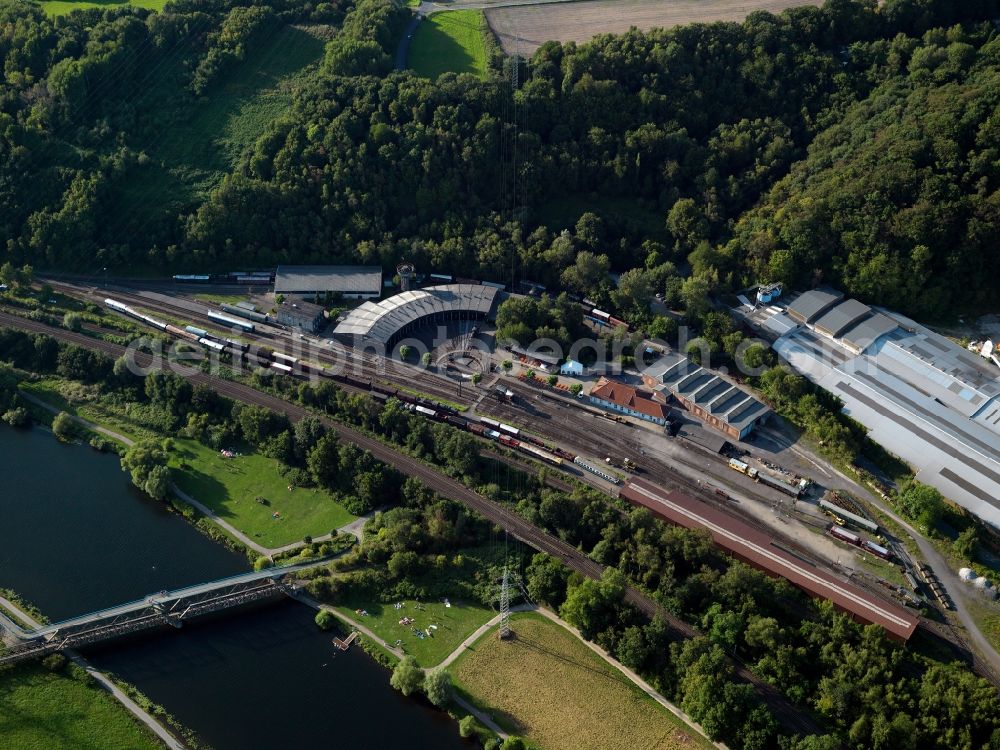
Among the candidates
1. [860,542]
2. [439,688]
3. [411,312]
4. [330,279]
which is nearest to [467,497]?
[439,688]

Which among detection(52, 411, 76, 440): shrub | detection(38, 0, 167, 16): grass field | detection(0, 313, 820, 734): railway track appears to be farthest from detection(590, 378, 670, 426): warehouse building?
detection(38, 0, 167, 16): grass field

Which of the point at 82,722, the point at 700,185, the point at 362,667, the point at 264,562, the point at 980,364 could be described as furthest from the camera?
the point at 700,185

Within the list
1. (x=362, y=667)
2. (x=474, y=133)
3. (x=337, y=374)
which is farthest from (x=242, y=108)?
(x=362, y=667)

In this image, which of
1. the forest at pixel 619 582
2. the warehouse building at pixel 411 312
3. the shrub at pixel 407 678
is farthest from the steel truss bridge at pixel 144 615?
the warehouse building at pixel 411 312

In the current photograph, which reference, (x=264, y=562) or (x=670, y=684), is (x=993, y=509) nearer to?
(x=670, y=684)

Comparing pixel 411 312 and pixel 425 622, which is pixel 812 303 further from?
pixel 425 622

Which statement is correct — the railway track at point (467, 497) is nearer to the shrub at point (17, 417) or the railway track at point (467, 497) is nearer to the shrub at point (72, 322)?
the shrub at point (72, 322)
